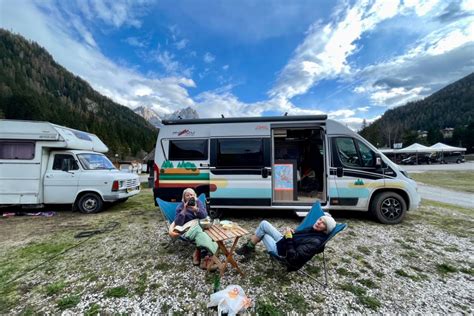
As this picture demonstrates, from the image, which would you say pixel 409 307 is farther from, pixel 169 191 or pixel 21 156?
pixel 21 156

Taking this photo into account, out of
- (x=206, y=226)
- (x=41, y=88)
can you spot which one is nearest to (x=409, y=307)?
(x=206, y=226)

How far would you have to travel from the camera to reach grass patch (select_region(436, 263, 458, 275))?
3.24 meters

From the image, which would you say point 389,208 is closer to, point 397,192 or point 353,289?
point 397,192

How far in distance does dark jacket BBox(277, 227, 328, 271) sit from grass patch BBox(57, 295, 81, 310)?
9.28 feet

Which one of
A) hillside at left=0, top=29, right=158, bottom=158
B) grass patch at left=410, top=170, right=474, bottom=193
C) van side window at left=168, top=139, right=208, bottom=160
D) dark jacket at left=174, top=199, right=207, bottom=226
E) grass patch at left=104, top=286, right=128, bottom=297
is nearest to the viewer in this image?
grass patch at left=104, top=286, right=128, bottom=297

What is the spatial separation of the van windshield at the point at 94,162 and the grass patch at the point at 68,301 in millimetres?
5188

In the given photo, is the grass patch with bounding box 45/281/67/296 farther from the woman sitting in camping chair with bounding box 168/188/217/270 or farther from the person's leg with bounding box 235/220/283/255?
the person's leg with bounding box 235/220/283/255

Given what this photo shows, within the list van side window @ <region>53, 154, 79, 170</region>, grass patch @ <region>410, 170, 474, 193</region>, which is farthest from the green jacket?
grass patch @ <region>410, 170, 474, 193</region>

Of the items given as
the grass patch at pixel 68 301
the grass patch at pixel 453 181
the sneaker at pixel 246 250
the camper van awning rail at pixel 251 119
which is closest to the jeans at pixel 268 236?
the sneaker at pixel 246 250

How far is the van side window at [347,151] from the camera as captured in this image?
5270mm

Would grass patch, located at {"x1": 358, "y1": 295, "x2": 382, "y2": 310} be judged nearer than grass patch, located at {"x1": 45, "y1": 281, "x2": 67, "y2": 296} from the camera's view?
Yes

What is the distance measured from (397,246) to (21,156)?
34.7 feet

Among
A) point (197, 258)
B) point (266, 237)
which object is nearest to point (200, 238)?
point (197, 258)

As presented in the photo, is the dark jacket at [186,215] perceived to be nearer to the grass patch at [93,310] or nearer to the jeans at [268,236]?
the jeans at [268,236]
